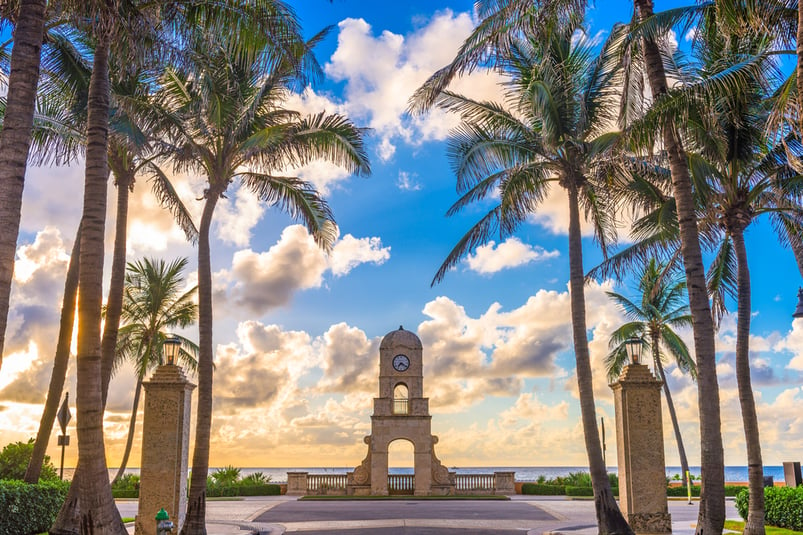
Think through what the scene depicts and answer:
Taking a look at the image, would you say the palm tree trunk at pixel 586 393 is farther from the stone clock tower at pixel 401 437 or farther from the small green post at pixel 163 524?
the stone clock tower at pixel 401 437

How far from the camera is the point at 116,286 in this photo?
17.3 m

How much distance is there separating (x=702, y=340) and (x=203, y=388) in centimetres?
1044

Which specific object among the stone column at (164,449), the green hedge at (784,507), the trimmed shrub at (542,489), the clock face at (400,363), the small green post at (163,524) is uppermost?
the clock face at (400,363)

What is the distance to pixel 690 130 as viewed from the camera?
16.1 metres

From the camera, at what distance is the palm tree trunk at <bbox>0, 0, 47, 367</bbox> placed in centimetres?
975

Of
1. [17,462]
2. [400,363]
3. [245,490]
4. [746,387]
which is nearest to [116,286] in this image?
[17,462]

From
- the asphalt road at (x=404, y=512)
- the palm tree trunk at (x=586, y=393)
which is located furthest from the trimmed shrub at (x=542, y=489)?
the palm tree trunk at (x=586, y=393)

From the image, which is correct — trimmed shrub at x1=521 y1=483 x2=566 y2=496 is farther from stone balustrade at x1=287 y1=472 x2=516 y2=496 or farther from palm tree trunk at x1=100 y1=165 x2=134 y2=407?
palm tree trunk at x1=100 y1=165 x2=134 y2=407

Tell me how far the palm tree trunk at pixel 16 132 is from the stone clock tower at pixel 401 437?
92.8 feet

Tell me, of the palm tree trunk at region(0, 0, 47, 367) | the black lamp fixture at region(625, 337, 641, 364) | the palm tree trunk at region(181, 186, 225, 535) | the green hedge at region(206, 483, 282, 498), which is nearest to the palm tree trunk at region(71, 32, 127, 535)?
the palm tree trunk at region(0, 0, 47, 367)

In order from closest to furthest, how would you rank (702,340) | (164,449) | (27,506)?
(702,340) < (164,449) < (27,506)

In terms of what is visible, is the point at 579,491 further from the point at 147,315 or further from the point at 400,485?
the point at 147,315

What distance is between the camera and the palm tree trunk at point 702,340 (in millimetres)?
12461

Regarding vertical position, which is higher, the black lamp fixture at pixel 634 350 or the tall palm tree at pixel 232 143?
the tall palm tree at pixel 232 143
